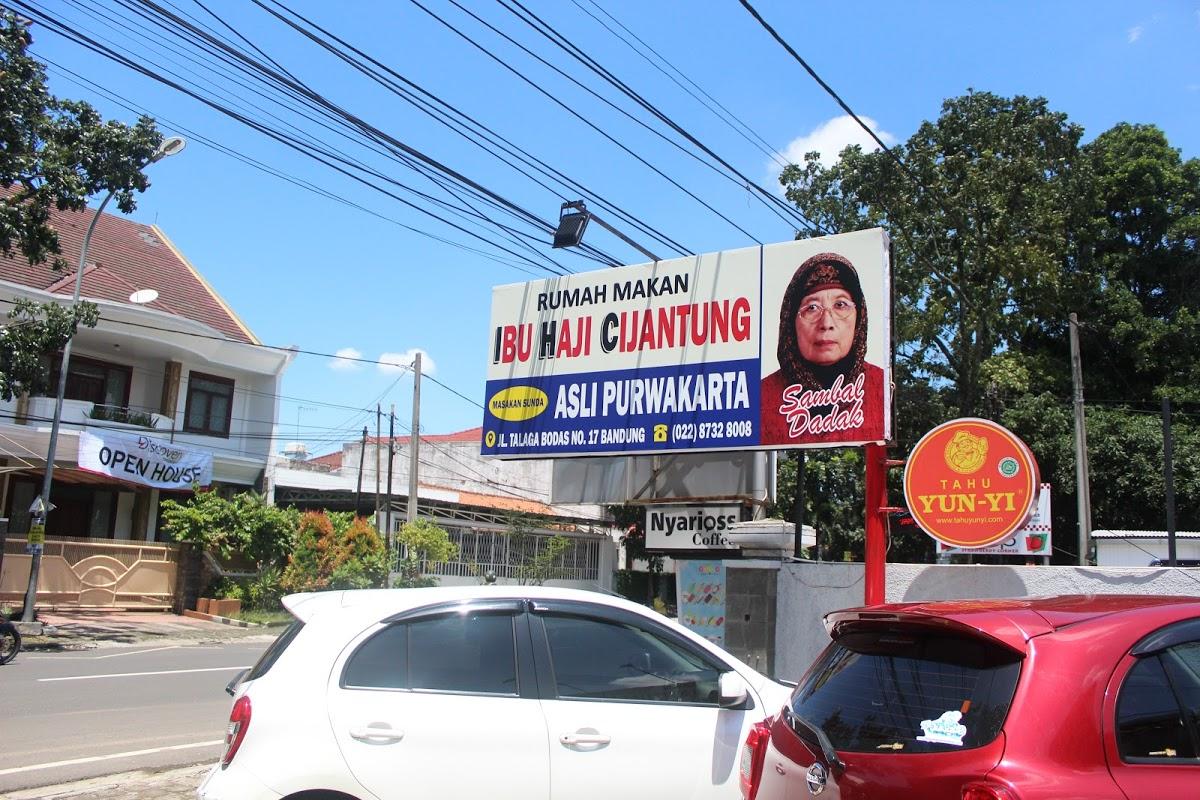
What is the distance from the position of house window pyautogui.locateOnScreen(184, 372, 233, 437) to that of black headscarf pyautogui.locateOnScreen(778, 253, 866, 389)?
21.9 meters

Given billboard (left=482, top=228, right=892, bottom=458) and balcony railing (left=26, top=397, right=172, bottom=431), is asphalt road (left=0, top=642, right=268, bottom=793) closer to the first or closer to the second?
billboard (left=482, top=228, right=892, bottom=458)

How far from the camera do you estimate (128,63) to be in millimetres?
9117

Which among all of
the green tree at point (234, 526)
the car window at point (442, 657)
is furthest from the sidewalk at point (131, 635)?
the car window at point (442, 657)

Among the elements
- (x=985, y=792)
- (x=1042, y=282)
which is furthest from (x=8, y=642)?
(x=1042, y=282)

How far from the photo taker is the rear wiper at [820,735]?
10.3 ft

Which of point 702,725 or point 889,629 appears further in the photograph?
point 702,725

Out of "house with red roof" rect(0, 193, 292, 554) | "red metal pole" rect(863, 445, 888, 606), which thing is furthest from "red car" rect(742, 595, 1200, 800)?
"house with red roof" rect(0, 193, 292, 554)

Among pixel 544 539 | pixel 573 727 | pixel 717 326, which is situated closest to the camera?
pixel 573 727

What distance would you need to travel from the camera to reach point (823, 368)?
31.4 ft

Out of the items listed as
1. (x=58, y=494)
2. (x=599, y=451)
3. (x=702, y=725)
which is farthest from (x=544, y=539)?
(x=702, y=725)

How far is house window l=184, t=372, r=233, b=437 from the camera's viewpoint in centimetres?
2719

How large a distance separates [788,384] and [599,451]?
242 cm

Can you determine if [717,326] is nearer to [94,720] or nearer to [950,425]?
[950,425]

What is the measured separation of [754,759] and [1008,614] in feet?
3.97
